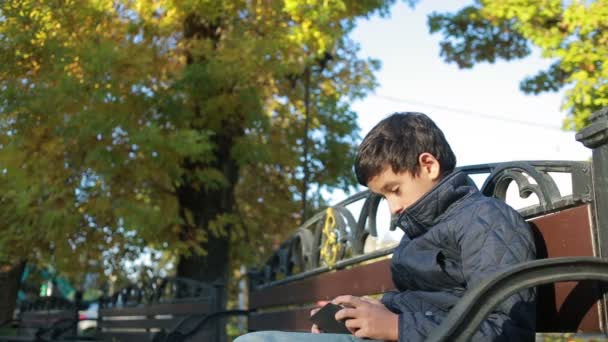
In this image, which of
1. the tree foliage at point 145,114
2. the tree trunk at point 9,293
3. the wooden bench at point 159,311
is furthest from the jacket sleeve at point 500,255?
the tree trunk at point 9,293

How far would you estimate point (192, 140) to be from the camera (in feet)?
24.9

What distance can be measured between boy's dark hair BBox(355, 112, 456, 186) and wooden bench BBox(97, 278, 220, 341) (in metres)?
2.57

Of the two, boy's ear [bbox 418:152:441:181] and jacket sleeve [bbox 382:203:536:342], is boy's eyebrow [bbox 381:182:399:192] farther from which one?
jacket sleeve [bbox 382:203:536:342]

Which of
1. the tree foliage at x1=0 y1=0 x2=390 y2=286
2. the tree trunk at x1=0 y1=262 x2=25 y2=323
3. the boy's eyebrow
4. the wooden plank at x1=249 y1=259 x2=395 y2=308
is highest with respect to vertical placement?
the tree foliage at x1=0 y1=0 x2=390 y2=286

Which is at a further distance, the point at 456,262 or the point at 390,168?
the point at 390,168

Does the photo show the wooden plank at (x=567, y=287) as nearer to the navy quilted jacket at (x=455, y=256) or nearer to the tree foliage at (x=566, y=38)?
the navy quilted jacket at (x=455, y=256)

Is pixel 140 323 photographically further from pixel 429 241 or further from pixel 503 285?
pixel 503 285

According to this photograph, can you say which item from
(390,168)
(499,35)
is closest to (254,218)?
(499,35)

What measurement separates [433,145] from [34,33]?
4.89 m

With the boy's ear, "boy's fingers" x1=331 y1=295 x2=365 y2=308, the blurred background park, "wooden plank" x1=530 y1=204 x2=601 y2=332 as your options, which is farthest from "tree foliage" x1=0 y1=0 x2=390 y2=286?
"wooden plank" x1=530 y1=204 x2=601 y2=332

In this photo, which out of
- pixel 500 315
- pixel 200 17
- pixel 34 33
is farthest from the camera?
pixel 200 17

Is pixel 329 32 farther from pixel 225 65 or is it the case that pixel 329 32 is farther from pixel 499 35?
pixel 499 35

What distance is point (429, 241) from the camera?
2.07 m

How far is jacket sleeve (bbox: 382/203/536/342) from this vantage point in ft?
5.55
